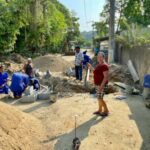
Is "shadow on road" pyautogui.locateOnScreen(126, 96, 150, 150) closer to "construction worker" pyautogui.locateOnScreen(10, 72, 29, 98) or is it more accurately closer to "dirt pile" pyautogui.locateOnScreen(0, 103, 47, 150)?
"dirt pile" pyautogui.locateOnScreen(0, 103, 47, 150)

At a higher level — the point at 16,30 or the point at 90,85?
the point at 16,30

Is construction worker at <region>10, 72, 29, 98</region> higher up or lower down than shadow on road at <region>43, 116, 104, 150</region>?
higher up

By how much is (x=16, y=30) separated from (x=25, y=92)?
580 inches

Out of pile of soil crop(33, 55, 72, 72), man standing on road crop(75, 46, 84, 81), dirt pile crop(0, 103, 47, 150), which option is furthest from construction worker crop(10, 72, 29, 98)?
pile of soil crop(33, 55, 72, 72)

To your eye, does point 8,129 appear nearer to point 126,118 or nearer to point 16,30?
point 126,118

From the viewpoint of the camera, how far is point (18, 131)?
6695mm

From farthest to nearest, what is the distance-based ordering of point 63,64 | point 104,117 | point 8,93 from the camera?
point 63,64, point 8,93, point 104,117

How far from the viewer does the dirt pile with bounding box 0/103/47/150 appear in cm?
614

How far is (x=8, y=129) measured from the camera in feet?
21.4

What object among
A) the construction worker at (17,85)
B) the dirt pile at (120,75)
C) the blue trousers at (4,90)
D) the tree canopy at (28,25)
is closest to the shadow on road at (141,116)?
the construction worker at (17,85)

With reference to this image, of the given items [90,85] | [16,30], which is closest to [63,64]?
[16,30]

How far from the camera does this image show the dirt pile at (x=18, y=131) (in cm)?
614

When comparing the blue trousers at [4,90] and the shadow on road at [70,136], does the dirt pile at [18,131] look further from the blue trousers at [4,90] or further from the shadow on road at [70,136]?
the blue trousers at [4,90]

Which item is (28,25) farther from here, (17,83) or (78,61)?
(17,83)
